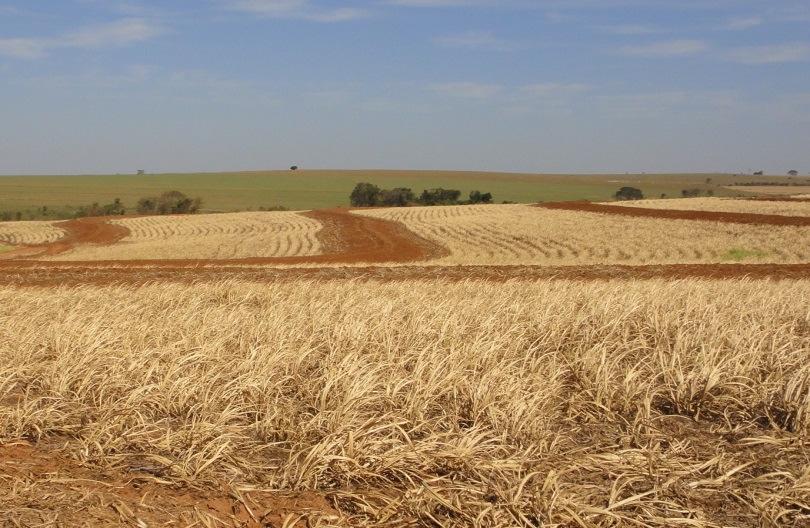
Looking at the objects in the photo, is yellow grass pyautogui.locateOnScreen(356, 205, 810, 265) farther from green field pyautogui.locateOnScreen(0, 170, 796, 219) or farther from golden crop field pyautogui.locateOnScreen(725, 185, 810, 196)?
golden crop field pyautogui.locateOnScreen(725, 185, 810, 196)

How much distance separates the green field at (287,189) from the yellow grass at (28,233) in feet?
66.1

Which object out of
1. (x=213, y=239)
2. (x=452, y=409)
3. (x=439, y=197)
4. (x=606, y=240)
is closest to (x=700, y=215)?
(x=606, y=240)

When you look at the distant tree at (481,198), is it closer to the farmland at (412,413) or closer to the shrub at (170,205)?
the shrub at (170,205)

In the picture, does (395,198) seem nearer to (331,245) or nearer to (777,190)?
(331,245)

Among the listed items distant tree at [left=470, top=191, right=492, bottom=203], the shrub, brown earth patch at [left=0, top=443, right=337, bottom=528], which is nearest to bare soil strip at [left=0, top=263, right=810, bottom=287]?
brown earth patch at [left=0, top=443, right=337, bottom=528]

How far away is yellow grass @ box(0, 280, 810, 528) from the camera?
3.71m

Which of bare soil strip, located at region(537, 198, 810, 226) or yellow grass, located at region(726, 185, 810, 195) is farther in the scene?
yellow grass, located at region(726, 185, 810, 195)

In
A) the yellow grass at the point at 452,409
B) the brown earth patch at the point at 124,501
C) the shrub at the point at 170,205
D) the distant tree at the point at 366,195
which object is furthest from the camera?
the distant tree at the point at 366,195

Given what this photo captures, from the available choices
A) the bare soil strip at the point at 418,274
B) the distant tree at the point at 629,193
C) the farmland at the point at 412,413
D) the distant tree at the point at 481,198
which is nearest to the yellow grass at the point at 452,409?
the farmland at the point at 412,413

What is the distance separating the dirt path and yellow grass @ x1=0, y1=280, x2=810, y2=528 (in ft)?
71.4

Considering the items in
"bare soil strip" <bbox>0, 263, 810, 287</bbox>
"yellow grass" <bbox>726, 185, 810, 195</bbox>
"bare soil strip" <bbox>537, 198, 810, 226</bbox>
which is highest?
"yellow grass" <bbox>726, 185, 810, 195</bbox>

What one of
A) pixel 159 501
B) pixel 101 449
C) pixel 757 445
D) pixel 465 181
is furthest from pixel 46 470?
pixel 465 181

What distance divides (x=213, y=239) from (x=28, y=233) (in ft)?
57.5

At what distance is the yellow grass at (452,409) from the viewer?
12.2 ft
